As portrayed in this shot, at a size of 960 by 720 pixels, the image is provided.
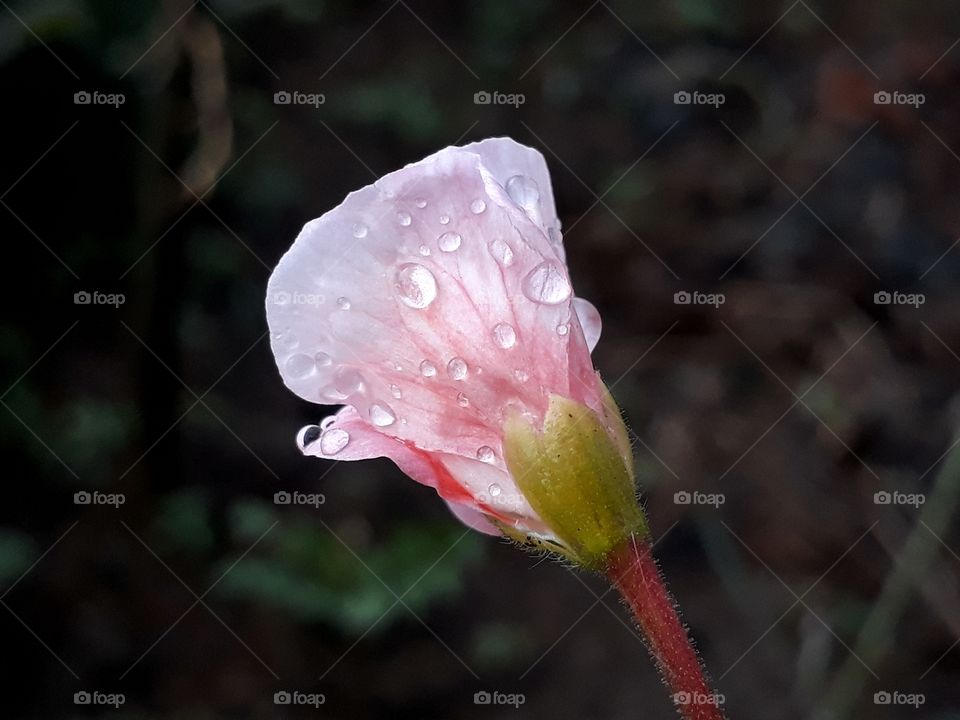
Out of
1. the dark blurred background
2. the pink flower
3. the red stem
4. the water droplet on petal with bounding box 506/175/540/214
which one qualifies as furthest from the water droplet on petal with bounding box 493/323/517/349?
the dark blurred background

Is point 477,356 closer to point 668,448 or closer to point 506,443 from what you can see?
point 506,443

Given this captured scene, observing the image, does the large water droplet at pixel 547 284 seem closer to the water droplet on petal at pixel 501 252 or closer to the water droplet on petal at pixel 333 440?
the water droplet on petal at pixel 501 252

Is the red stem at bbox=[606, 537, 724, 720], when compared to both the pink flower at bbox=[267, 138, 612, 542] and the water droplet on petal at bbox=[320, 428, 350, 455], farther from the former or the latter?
the water droplet on petal at bbox=[320, 428, 350, 455]

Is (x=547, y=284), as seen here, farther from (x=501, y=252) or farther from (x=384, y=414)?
(x=384, y=414)

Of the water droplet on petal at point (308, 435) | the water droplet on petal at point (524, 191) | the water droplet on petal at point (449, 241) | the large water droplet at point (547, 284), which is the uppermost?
the water droplet on petal at point (524, 191)

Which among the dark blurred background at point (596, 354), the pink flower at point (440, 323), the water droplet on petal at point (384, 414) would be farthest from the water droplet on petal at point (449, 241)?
the dark blurred background at point (596, 354)

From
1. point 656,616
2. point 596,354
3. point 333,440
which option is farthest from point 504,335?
point 596,354
